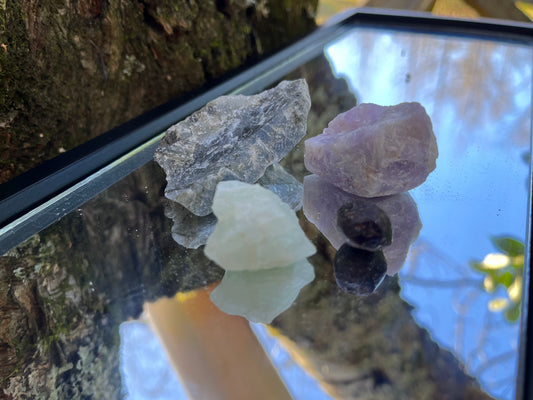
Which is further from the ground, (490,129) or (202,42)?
(202,42)

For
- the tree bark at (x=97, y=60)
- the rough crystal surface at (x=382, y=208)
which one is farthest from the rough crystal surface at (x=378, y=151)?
the tree bark at (x=97, y=60)

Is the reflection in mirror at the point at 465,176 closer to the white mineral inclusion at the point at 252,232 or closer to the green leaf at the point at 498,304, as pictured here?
the green leaf at the point at 498,304

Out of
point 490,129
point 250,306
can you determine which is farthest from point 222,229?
point 490,129

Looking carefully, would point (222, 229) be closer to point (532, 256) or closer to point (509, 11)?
point (532, 256)

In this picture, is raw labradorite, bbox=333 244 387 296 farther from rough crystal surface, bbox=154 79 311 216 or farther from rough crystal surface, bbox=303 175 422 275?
rough crystal surface, bbox=154 79 311 216

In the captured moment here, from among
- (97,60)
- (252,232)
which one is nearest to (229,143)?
(252,232)

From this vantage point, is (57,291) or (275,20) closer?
(57,291)
